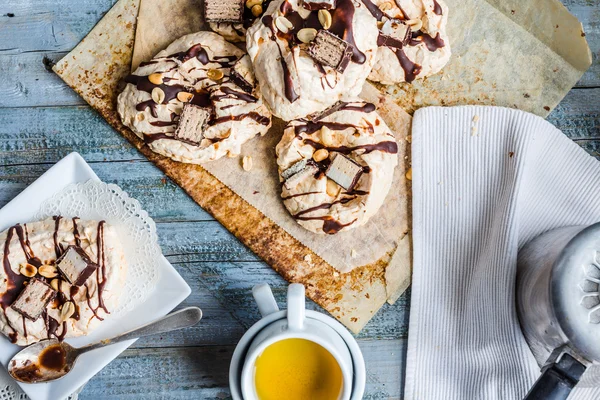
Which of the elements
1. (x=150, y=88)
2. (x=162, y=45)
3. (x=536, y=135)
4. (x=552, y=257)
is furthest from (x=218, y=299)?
(x=536, y=135)

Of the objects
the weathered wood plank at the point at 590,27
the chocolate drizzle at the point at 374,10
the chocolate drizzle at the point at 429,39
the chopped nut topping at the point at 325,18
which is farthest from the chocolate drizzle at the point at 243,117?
the weathered wood plank at the point at 590,27

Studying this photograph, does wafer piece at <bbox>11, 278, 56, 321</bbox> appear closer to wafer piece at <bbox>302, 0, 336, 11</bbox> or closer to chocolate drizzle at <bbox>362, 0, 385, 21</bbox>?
wafer piece at <bbox>302, 0, 336, 11</bbox>

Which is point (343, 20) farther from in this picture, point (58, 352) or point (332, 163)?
point (58, 352)

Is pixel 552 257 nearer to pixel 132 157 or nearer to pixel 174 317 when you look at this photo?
pixel 174 317

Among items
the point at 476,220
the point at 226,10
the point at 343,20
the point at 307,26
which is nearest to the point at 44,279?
the point at 226,10

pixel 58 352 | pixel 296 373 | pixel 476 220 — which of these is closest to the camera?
pixel 296 373

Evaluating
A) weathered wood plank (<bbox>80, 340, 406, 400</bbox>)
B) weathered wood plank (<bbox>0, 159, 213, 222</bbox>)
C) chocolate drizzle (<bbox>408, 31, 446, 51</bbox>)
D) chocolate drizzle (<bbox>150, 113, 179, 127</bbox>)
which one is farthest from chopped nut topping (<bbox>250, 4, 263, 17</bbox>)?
weathered wood plank (<bbox>80, 340, 406, 400</bbox>)
